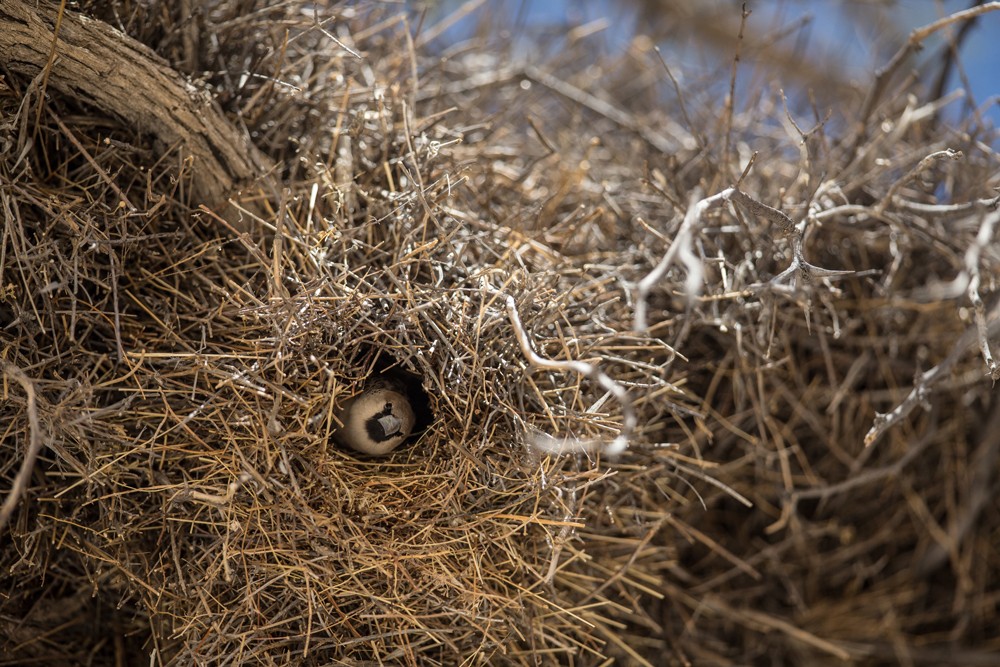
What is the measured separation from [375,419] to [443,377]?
95 millimetres

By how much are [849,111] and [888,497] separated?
753 mm

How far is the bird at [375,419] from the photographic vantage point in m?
0.95

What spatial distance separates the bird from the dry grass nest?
0.02 metres

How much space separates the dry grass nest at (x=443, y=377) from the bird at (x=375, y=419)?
24 millimetres

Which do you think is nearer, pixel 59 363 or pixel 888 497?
pixel 59 363

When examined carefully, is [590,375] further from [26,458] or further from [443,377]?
[26,458]

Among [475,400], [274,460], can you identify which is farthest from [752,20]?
[274,460]

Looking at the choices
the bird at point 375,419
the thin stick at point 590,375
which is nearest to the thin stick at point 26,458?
the bird at point 375,419

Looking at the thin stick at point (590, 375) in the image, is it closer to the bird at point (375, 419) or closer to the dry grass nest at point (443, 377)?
the dry grass nest at point (443, 377)

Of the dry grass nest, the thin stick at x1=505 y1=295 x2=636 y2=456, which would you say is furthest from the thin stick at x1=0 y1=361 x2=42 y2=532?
the thin stick at x1=505 y1=295 x2=636 y2=456

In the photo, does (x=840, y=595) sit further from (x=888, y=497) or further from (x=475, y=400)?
(x=475, y=400)

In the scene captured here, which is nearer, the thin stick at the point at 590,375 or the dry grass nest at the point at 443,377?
the thin stick at the point at 590,375

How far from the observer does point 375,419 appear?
955mm

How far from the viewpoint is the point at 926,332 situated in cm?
124
